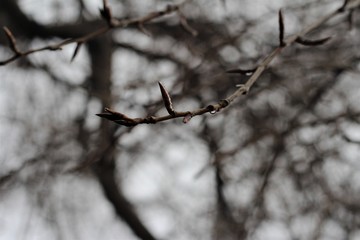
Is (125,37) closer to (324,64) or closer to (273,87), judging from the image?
(273,87)

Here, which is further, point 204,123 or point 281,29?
point 204,123

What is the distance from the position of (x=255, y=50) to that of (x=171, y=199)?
2388 mm

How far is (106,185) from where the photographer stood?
5.69 meters

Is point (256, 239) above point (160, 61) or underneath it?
underneath

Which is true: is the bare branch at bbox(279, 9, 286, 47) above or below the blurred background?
above

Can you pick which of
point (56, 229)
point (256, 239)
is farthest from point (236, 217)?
point (56, 229)

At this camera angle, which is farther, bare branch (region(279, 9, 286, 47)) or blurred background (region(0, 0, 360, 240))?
blurred background (region(0, 0, 360, 240))

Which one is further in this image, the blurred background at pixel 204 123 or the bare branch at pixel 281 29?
the blurred background at pixel 204 123

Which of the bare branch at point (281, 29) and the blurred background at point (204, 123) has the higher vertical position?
the bare branch at point (281, 29)

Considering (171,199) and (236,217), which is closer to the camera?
(236,217)

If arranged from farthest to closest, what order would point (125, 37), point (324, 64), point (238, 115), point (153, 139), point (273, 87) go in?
1. point (125, 37)
2. point (153, 139)
3. point (238, 115)
4. point (273, 87)
5. point (324, 64)

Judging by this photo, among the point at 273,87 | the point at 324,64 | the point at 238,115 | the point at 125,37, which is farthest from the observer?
the point at 125,37

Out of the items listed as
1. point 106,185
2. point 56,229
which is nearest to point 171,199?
point 106,185

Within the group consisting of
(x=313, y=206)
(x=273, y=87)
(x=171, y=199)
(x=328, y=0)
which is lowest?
(x=171, y=199)
